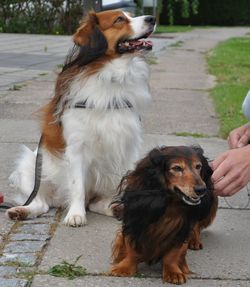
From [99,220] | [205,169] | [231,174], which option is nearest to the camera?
[205,169]

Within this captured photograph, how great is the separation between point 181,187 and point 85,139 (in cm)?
145

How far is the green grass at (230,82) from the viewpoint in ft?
28.3

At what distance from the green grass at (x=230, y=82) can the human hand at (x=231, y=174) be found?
3824 mm

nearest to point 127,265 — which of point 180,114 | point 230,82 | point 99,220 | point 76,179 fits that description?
point 99,220

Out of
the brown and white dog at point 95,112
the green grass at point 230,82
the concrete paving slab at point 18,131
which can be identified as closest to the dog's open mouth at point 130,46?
the brown and white dog at point 95,112

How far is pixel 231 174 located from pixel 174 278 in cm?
70

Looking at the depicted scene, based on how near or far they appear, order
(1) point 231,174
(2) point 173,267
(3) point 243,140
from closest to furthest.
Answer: (2) point 173,267
(1) point 231,174
(3) point 243,140

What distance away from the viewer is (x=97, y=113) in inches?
183

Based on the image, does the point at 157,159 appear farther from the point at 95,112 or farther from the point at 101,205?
the point at 101,205

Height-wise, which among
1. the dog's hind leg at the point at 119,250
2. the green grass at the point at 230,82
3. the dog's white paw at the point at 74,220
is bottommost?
the green grass at the point at 230,82

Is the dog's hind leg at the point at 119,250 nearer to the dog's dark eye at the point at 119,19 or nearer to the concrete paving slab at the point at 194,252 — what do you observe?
the concrete paving slab at the point at 194,252

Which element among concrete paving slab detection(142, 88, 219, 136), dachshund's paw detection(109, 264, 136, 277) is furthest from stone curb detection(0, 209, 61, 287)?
concrete paving slab detection(142, 88, 219, 136)

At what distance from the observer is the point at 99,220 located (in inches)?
186

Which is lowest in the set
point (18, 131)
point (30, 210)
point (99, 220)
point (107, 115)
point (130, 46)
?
point (18, 131)
